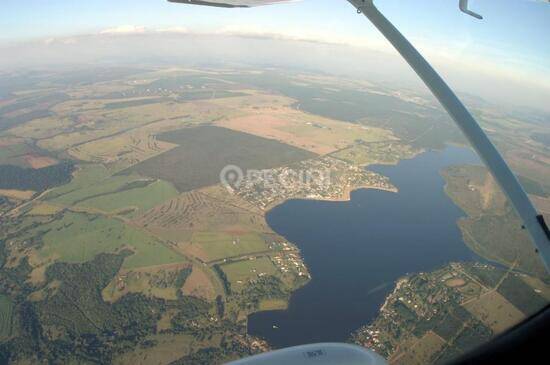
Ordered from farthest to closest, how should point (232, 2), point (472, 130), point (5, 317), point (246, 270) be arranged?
point (246, 270) < point (5, 317) < point (232, 2) < point (472, 130)

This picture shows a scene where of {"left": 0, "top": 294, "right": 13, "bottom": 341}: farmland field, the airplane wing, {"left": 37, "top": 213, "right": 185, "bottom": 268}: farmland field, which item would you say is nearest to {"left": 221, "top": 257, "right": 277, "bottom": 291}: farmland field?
{"left": 37, "top": 213, "right": 185, "bottom": 268}: farmland field

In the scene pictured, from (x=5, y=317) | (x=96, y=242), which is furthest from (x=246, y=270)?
(x=5, y=317)

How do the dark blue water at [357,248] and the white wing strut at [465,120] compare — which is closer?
the white wing strut at [465,120]

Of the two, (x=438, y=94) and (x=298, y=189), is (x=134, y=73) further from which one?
(x=438, y=94)

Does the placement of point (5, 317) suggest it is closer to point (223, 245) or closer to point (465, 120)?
point (223, 245)

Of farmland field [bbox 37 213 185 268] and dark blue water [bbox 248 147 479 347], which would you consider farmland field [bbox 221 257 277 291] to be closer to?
dark blue water [bbox 248 147 479 347]

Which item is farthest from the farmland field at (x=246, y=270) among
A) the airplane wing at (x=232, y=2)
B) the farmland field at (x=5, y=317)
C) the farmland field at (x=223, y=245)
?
the airplane wing at (x=232, y=2)

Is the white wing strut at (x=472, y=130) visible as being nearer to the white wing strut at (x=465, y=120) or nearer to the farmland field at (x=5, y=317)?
the white wing strut at (x=465, y=120)
